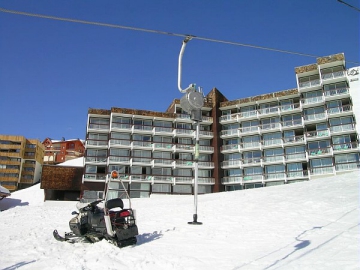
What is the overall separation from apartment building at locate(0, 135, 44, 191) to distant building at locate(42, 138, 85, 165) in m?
5.97

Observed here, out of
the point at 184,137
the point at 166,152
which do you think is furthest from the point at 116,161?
the point at 184,137

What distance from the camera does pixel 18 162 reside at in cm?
8388

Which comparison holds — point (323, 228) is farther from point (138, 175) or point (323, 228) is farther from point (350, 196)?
point (138, 175)

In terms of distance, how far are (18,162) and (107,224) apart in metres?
87.2

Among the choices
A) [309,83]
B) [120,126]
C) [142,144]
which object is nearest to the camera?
[309,83]

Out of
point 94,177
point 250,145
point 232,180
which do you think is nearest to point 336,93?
point 250,145

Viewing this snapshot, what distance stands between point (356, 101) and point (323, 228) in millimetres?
41218

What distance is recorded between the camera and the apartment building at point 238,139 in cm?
4497

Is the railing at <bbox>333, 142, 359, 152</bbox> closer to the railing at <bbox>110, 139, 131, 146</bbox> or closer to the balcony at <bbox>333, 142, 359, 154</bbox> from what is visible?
the balcony at <bbox>333, 142, 359, 154</bbox>

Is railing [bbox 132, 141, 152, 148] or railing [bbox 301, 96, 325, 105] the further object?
railing [bbox 132, 141, 152, 148]

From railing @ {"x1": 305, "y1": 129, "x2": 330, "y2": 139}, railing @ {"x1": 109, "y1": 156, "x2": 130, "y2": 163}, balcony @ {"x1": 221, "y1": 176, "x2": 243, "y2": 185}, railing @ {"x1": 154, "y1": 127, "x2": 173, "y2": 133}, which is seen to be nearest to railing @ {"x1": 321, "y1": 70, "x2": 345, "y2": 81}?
railing @ {"x1": 305, "y1": 129, "x2": 330, "y2": 139}

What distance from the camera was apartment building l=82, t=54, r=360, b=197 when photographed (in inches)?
1770

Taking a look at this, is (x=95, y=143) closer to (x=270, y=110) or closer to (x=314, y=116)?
(x=270, y=110)

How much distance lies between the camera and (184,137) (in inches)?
2121
